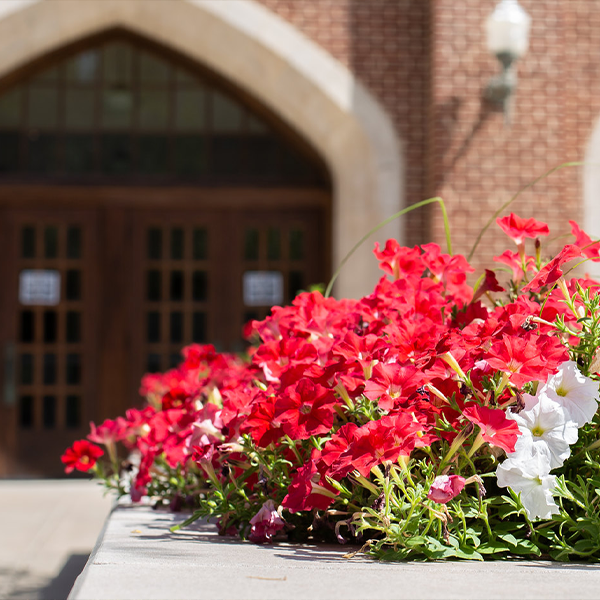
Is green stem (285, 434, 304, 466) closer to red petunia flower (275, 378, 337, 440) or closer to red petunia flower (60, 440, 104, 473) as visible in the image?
red petunia flower (275, 378, 337, 440)

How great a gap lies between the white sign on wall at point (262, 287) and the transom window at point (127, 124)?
33.2 inches

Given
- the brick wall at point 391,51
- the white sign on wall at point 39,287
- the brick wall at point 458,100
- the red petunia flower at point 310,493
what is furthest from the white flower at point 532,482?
the white sign on wall at point 39,287

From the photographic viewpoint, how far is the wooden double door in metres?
6.82

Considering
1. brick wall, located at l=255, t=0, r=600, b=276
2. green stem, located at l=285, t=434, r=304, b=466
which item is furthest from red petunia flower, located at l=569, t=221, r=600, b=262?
brick wall, located at l=255, t=0, r=600, b=276

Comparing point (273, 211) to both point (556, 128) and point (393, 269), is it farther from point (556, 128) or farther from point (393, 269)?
point (393, 269)

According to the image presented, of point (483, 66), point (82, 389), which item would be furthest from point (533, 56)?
point (82, 389)

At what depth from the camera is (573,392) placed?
1476 mm

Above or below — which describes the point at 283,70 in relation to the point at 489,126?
above

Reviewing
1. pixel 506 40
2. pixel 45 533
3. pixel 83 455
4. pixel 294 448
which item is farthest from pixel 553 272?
pixel 506 40

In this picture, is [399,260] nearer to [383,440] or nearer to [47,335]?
[383,440]

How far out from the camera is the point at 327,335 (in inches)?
72.6

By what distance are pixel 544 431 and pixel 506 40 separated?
5.13 metres

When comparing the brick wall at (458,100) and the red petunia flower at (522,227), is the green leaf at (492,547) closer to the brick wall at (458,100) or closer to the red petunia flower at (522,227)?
the red petunia flower at (522,227)

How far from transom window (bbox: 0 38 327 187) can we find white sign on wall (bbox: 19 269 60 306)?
86 centimetres
